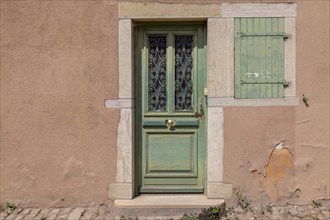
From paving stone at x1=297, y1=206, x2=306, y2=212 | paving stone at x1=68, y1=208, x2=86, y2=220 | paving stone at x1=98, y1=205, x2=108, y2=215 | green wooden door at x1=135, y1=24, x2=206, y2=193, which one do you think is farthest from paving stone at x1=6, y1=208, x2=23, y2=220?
paving stone at x1=297, y1=206, x2=306, y2=212

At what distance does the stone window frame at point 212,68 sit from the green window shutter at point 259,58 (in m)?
0.06

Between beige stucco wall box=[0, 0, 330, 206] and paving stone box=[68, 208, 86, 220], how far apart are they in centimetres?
11

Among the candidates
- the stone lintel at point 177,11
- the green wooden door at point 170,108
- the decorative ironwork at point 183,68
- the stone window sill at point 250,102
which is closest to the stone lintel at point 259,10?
the stone lintel at point 177,11

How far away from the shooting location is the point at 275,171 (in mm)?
4863

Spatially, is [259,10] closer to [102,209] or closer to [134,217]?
[134,217]

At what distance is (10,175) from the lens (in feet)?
16.2

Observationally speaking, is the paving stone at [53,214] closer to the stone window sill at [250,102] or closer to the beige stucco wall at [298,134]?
the beige stucco wall at [298,134]

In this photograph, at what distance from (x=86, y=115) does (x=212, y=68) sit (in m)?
1.54

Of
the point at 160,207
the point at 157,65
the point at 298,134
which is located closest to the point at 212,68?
the point at 157,65

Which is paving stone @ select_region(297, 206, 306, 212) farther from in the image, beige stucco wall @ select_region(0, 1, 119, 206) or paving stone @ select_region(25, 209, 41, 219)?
A: paving stone @ select_region(25, 209, 41, 219)

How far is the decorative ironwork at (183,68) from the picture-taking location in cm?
502

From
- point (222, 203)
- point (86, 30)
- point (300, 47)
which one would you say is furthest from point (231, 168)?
point (86, 30)

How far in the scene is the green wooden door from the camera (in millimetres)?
4996

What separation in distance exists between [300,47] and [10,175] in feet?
12.0
